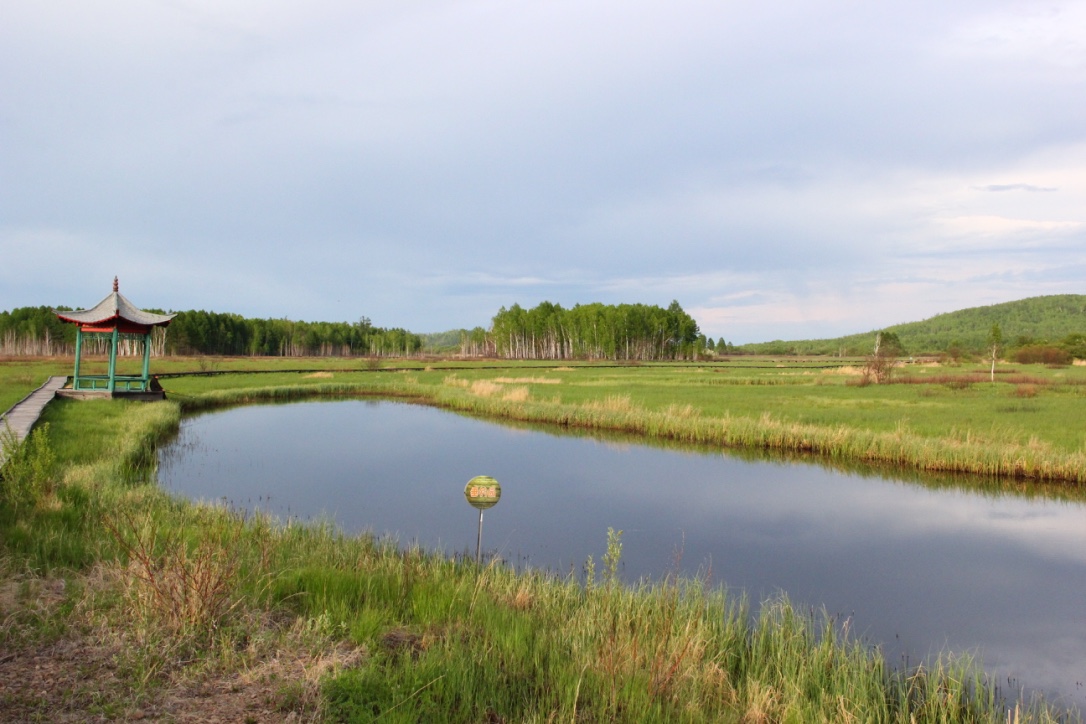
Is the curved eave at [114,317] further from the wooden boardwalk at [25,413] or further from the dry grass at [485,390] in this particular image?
the dry grass at [485,390]

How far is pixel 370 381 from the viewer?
168 feet

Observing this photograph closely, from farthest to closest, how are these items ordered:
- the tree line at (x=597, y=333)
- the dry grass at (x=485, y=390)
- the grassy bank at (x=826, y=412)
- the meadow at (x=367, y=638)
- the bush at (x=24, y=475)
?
the tree line at (x=597, y=333) → the dry grass at (x=485, y=390) → the grassy bank at (x=826, y=412) → the bush at (x=24, y=475) → the meadow at (x=367, y=638)

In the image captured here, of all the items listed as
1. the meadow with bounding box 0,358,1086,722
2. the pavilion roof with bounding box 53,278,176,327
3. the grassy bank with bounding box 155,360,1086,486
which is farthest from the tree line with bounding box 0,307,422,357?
the meadow with bounding box 0,358,1086,722

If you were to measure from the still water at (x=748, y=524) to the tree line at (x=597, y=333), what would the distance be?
9880cm

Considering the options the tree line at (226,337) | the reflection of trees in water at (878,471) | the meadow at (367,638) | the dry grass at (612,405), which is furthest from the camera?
the tree line at (226,337)

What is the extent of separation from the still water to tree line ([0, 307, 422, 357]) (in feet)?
313

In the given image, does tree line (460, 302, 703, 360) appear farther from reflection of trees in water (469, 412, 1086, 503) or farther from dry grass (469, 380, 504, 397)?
reflection of trees in water (469, 412, 1086, 503)

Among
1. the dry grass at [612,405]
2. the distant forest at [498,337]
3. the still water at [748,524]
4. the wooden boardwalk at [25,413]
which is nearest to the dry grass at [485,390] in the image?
the dry grass at [612,405]

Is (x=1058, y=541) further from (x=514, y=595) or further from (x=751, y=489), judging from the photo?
(x=514, y=595)

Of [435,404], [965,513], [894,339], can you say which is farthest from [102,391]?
[894,339]

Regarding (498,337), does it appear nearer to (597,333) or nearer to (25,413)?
(597,333)

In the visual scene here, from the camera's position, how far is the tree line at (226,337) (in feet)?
348

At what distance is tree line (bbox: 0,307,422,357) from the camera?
10606 cm

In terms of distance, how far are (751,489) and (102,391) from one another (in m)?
26.6
